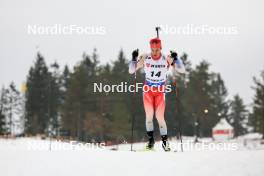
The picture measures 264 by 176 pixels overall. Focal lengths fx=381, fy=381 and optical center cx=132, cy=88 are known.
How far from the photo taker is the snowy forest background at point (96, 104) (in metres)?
45.9

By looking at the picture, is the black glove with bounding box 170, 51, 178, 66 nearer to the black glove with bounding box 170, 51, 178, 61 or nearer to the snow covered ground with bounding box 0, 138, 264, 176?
the black glove with bounding box 170, 51, 178, 61

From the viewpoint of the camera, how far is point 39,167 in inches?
278

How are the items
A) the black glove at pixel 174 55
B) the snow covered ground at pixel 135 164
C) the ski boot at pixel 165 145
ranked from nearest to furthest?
the snow covered ground at pixel 135 164 → the ski boot at pixel 165 145 → the black glove at pixel 174 55

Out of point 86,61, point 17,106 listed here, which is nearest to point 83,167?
point 86,61

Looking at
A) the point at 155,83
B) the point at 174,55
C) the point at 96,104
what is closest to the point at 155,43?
the point at 174,55

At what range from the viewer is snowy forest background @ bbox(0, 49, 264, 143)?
45938mm

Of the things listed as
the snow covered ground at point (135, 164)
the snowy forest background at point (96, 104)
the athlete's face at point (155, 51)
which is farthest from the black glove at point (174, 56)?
the snowy forest background at point (96, 104)

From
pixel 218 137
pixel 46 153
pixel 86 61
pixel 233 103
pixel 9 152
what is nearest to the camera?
pixel 46 153

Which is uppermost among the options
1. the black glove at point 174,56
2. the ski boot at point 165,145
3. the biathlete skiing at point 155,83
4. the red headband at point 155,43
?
the red headband at point 155,43

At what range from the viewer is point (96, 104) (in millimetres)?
46938

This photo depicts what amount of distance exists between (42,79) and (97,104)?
53.0 ft

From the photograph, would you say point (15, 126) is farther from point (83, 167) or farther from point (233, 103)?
point (83, 167)

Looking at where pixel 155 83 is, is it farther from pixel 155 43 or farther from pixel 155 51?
pixel 155 43

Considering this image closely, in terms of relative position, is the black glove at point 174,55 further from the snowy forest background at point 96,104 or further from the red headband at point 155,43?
the snowy forest background at point 96,104
